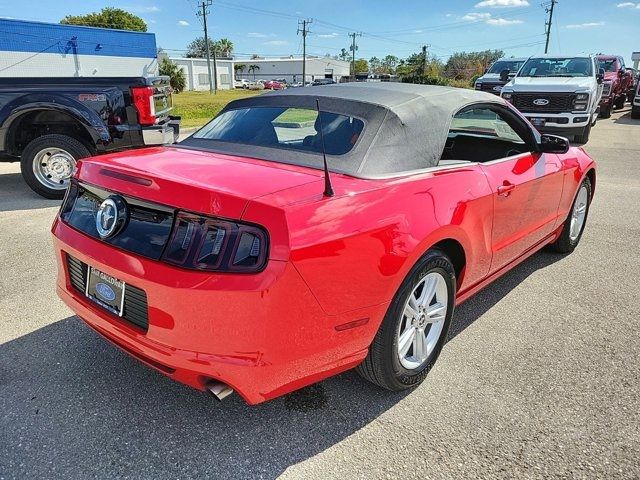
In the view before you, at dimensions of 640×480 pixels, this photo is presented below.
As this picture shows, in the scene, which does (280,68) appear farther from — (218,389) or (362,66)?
(218,389)

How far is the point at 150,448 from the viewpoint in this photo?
7.13ft

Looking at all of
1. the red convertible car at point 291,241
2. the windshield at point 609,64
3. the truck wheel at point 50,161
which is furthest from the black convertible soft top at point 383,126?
the windshield at point 609,64

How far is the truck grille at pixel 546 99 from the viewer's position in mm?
11273

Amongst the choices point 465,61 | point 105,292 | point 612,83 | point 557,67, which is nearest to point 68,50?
point 557,67

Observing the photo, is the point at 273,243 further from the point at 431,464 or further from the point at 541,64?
the point at 541,64

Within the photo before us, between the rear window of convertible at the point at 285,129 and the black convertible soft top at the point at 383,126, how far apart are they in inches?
1.8

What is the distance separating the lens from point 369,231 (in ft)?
6.84

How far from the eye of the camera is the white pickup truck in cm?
1125

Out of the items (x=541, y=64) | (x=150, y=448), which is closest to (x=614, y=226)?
(x=150, y=448)

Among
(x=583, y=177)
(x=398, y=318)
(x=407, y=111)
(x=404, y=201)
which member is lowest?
(x=398, y=318)

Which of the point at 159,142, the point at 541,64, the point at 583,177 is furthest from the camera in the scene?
the point at 541,64

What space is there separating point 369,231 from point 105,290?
1233 millimetres

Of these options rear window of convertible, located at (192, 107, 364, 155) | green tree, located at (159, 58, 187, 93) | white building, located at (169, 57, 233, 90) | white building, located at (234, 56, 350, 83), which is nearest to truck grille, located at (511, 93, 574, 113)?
rear window of convertible, located at (192, 107, 364, 155)

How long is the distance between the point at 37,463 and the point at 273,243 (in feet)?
4.60
